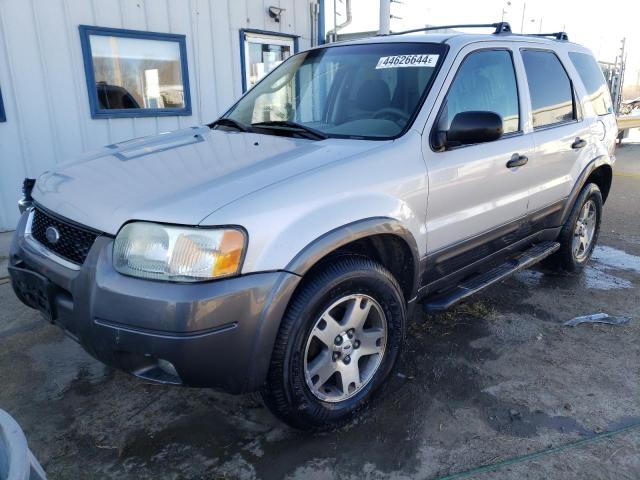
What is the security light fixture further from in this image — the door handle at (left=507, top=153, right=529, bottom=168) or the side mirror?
the side mirror

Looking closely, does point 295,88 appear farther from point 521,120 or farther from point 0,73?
point 0,73

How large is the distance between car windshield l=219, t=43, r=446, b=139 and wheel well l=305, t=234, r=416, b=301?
21.9 inches

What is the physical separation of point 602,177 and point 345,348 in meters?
3.56

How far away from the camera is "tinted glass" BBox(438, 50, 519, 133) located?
3.02 metres

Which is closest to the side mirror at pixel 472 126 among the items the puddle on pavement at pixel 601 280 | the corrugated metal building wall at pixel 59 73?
the puddle on pavement at pixel 601 280

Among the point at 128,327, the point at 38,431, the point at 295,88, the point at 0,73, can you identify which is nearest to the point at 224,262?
the point at 128,327

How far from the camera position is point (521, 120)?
3.49 meters

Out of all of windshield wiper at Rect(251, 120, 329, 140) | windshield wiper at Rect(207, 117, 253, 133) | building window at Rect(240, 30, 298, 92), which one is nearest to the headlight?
windshield wiper at Rect(251, 120, 329, 140)

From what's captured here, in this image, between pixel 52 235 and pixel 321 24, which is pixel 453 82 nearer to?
pixel 52 235

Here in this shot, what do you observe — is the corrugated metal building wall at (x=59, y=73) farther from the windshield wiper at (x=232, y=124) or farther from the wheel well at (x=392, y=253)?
the wheel well at (x=392, y=253)

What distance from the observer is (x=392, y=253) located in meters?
2.81

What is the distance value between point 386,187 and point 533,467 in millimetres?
1434

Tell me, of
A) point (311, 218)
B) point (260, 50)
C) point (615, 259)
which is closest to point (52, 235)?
point (311, 218)

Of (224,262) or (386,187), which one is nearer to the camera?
(224,262)
